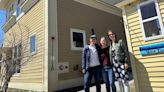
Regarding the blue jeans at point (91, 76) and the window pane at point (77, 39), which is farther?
the window pane at point (77, 39)

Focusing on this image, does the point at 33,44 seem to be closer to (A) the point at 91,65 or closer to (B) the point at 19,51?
(B) the point at 19,51

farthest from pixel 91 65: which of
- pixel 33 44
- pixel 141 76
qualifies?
pixel 33 44

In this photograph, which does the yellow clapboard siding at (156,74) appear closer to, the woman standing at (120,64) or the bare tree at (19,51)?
the woman standing at (120,64)

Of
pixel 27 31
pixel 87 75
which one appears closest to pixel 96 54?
pixel 87 75

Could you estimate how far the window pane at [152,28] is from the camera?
4948mm

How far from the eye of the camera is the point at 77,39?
7926 mm

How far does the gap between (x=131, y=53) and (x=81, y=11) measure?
158 inches

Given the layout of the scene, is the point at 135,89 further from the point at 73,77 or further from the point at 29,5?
the point at 29,5

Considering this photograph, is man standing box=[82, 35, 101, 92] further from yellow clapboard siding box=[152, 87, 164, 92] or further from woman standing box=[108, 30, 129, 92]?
yellow clapboard siding box=[152, 87, 164, 92]

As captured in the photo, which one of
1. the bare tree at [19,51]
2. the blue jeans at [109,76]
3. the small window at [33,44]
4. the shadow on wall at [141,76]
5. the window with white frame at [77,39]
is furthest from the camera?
the small window at [33,44]

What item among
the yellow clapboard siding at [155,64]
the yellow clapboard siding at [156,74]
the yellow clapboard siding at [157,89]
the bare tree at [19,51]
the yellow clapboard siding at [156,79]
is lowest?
the yellow clapboard siding at [157,89]

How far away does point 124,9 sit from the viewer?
586cm

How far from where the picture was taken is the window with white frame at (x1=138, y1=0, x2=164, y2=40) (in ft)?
16.1

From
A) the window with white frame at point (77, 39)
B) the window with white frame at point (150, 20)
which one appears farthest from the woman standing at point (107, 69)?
the window with white frame at point (77, 39)
